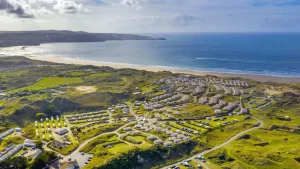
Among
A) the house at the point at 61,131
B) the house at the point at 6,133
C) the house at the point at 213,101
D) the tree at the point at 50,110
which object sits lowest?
the house at the point at 6,133

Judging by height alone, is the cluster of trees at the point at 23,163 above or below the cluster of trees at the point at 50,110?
below

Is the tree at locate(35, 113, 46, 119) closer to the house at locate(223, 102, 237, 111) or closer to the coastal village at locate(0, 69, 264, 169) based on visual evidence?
the coastal village at locate(0, 69, 264, 169)

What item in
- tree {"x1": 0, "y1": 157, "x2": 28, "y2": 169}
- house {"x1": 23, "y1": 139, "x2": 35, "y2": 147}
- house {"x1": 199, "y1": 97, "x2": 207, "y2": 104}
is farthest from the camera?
house {"x1": 199, "y1": 97, "x2": 207, "y2": 104}

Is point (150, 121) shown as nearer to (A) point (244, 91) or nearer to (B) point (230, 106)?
(B) point (230, 106)

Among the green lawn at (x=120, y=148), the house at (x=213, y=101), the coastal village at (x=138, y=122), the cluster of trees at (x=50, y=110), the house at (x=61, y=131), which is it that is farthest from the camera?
the house at (x=213, y=101)

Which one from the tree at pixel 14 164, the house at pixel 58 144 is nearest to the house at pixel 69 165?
the tree at pixel 14 164

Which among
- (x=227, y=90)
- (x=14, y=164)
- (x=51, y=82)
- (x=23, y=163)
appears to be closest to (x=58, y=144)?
(x=23, y=163)

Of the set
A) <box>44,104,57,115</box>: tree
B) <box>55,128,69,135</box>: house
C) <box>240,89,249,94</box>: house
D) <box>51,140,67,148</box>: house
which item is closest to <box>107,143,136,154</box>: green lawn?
<box>51,140,67,148</box>: house

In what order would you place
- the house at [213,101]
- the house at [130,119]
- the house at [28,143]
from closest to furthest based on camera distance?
the house at [28,143] < the house at [130,119] < the house at [213,101]

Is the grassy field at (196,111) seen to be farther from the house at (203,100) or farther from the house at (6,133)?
the house at (6,133)
